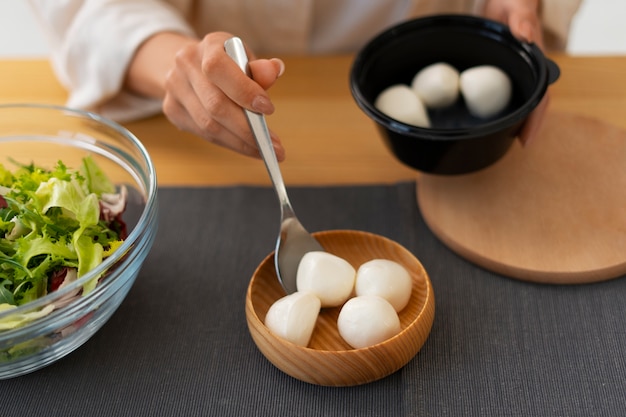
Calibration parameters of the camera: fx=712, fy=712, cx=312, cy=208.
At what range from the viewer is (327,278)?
811mm

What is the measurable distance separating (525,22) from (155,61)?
0.55 m

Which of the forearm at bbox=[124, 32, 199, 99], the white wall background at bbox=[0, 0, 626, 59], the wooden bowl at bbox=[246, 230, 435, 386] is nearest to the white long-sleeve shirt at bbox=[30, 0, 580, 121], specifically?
the forearm at bbox=[124, 32, 199, 99]

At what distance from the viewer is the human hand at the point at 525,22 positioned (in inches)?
38.3

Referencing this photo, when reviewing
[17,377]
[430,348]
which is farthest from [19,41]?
[430,348]

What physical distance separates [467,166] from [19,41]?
232 centimetres

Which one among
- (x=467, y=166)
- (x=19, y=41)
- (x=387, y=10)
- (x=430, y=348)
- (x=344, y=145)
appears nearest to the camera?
(x=430, y=348)

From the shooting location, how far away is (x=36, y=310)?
2.34 ft

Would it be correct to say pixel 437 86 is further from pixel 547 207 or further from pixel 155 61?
pixel 155 61

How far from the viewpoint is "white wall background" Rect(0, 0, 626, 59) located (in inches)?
102

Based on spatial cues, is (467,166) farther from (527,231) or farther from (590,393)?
(590,393)

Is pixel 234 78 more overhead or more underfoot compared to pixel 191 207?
more overhead

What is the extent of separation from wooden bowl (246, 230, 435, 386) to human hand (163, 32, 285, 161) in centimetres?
17

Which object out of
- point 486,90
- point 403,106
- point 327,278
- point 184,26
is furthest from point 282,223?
point 184,26

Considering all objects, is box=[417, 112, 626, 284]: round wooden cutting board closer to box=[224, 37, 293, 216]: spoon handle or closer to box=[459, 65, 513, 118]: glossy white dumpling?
box=[459, 65, 513, 118]: glossy white dumpling
